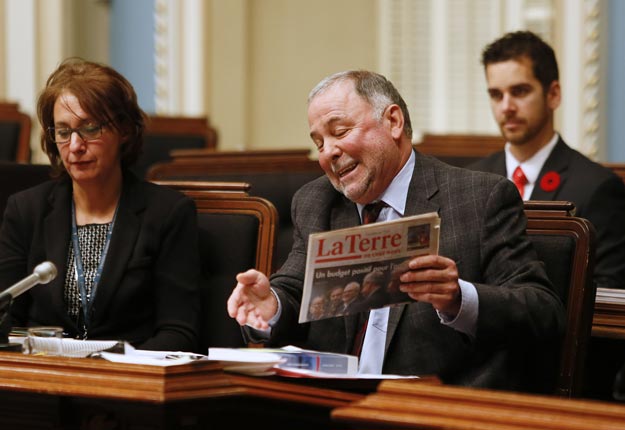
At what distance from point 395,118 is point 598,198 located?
132 cm

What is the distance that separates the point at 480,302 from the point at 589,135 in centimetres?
362

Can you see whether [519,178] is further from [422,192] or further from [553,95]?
[422,192]

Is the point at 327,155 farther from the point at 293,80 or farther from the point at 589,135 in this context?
the point at 293,80

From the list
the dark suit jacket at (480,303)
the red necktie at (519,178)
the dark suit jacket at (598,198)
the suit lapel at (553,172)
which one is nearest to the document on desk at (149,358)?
the dark suit jacket at (480,303)

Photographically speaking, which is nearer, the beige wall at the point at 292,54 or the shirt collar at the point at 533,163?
the shirt collar at the point at 533,163

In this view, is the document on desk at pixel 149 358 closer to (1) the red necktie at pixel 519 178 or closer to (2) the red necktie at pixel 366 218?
(2) the red necktie at pixel 366 218

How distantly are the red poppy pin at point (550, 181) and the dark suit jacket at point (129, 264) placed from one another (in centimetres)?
138

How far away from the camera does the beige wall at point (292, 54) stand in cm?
767

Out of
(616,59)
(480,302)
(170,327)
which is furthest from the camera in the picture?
(616,59)

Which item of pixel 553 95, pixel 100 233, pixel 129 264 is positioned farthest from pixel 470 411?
pixel 553 95

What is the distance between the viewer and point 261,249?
3.11m

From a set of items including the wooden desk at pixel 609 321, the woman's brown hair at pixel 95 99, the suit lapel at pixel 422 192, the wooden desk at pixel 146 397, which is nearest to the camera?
the wooden desk at pixel 146 397

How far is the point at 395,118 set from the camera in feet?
8.64

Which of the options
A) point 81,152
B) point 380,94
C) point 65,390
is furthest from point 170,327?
point 65,390
